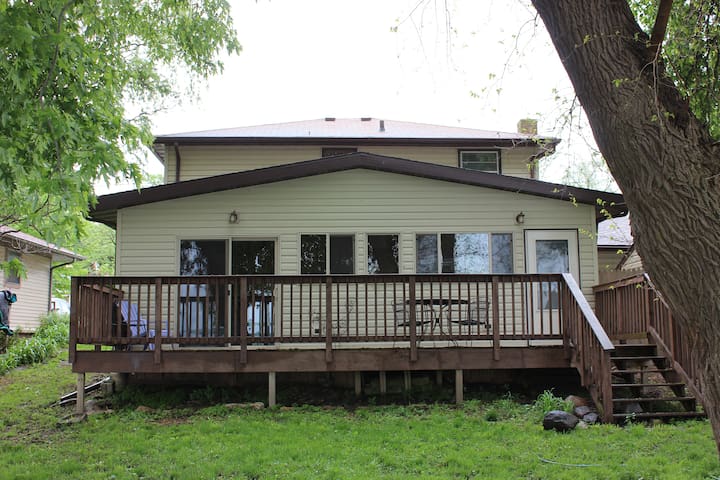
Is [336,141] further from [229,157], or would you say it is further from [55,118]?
[55,118]

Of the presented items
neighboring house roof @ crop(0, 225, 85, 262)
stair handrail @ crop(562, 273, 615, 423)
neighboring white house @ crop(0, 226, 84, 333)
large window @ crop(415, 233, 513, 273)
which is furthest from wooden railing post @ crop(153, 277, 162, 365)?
neighboring white house @ crop(0, 226, 84, 333)

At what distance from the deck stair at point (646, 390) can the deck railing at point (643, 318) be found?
20cm

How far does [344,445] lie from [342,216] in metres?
4.85

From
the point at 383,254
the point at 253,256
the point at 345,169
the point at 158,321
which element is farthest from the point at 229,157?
the point at 158,321

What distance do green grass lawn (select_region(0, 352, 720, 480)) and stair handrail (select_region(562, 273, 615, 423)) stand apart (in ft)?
1.70

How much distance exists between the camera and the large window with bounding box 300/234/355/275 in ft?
36.6

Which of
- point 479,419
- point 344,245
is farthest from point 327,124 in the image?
point 479,419

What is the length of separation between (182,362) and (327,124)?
9.43 meters

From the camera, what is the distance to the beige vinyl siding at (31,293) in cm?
1997

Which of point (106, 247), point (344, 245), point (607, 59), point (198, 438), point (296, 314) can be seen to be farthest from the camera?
point (106, 247)

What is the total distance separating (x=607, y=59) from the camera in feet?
11.1

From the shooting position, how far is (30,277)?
2086cm

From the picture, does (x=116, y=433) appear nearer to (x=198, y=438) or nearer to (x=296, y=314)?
(x=198, y=438)

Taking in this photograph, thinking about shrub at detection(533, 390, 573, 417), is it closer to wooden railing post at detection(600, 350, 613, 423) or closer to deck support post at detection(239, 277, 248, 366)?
wooden railing post at detection(600, 350, 613, 423)
